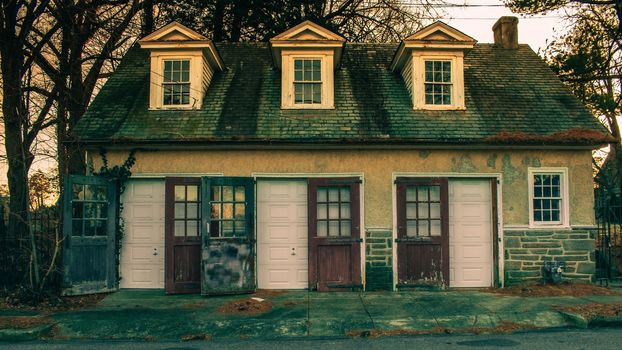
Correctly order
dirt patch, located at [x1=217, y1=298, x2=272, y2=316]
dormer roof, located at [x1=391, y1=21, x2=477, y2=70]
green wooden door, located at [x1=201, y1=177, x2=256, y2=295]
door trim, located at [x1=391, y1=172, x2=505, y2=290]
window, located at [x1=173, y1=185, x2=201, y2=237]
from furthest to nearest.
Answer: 1. dormer roof, located at [x1=391, y1=21, x2=477, y2=70]
2. door trim, located at [x1=391, y1=172, x2=505, y2=290]
3. window, located at [x1=173, y1=185, x2=201, y2=237]
4. green wooden door, located at [x1=201, y1=177, x2=256, y2=295]
5. dirt patch, located at [x1=217, y1=298, x2=272, y2=316]

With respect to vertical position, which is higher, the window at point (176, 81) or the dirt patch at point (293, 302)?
the window at point (176, 81)

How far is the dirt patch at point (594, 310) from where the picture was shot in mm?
9008

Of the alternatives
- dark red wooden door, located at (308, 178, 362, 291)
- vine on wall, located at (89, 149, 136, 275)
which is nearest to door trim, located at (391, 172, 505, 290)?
dark red wooden door, located at (308, 178, 362, 291)

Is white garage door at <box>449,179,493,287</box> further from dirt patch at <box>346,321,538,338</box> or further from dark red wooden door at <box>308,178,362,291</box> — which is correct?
dirt patch at <box>346,321,538,338</box>

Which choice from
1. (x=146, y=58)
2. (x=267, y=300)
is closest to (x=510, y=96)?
(x=267, y=300)

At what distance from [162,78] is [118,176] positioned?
2667 mm

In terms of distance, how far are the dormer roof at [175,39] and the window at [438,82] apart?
212 inches

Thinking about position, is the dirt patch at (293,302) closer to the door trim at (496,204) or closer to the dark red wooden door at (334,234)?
the dark red wooden door at (334,234)

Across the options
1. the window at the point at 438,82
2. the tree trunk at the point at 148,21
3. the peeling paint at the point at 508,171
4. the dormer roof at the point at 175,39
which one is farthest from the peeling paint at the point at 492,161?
the tree trunk at the point at 148,21

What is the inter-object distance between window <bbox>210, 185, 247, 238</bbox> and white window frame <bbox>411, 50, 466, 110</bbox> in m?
4.80

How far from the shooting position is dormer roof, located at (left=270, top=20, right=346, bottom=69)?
1291 centimetres

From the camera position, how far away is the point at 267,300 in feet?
34.7

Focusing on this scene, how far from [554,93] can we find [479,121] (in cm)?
262

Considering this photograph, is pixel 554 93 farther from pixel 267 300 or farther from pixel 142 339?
pixel 142 339
